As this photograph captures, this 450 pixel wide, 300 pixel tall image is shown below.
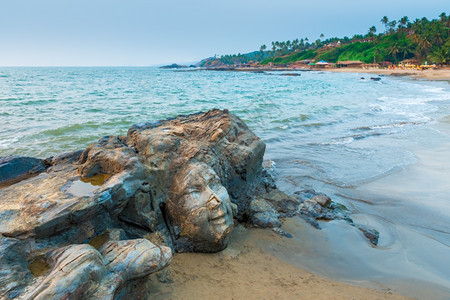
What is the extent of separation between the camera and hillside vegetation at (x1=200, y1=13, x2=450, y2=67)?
7419 centimetres

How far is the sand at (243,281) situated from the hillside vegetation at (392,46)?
246 feet

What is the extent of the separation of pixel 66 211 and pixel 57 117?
47.0ft

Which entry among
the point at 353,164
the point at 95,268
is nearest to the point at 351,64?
the point at 353,164

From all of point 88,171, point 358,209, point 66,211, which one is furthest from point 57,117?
point 358,209

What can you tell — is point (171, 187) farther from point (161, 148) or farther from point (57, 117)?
point (57, 117)

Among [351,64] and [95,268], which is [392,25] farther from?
[95,268]

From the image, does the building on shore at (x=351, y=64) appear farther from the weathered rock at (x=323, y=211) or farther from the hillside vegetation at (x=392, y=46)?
the weathered rock at (x=323, y=211)

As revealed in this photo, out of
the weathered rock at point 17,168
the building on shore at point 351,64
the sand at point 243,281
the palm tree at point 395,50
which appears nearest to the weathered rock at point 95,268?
the sand at point 243,281

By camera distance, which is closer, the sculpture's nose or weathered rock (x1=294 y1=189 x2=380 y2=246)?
the sculpture's nose

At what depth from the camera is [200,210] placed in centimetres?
473

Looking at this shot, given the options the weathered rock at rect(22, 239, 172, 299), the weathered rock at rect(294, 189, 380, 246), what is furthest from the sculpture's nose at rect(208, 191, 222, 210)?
the weathered rock at rect(294, 189, 380, 246)

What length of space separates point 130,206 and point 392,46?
98167 millimetres

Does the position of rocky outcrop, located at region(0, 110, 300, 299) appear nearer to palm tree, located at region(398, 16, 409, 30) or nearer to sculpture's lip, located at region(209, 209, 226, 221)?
sculpture's lip, located at region(209, 209, 226, 221)

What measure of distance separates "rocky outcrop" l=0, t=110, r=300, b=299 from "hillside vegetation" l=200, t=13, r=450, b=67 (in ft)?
242
